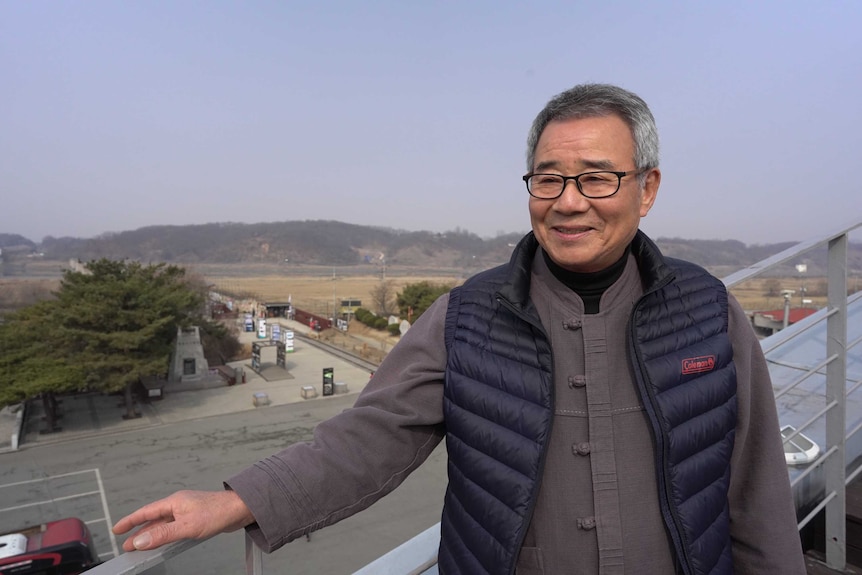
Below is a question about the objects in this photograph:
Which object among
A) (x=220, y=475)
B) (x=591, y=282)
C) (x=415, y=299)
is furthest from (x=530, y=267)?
(x=415, y=299)

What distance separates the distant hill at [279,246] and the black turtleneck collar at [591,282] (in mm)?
106360

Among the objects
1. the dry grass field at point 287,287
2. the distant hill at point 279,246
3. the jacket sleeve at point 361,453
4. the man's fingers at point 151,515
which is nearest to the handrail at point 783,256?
the jacket sleeve at point 361,453

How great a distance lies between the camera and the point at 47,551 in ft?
23.7

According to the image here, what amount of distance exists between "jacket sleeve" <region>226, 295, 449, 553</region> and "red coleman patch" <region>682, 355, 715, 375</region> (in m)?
0.43

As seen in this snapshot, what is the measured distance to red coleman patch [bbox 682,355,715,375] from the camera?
1016 mm

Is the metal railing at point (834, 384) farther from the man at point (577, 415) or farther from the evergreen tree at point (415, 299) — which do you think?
the evergreen tree at point (415, 299)

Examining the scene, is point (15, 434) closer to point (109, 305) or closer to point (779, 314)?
point (109, 305)

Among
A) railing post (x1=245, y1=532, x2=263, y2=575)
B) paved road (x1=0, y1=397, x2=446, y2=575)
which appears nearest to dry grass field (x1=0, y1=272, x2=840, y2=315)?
paved road (x1=0, y1=397, x2=446, y2=575)

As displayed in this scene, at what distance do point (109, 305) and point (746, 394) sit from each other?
59.6ft

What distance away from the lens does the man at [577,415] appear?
3.15 feet

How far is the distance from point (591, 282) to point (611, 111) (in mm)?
307

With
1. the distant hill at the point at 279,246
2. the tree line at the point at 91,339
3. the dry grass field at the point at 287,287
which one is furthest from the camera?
the distant hill at the point at 279,246

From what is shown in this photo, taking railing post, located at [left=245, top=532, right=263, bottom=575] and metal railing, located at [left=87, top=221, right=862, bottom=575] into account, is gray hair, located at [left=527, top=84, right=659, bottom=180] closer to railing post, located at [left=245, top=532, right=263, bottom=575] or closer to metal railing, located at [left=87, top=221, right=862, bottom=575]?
metal railing, located at [left=87, top=221, right=862, bottom=575]

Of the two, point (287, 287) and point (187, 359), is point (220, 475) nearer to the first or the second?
point (187, 359)
